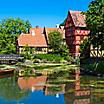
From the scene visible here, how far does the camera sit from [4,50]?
103 meters

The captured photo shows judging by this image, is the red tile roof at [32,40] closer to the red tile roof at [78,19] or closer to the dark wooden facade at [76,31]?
the dark wooden facade at [76,31]

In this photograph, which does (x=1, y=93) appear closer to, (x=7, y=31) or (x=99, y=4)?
(x=99, y=4)

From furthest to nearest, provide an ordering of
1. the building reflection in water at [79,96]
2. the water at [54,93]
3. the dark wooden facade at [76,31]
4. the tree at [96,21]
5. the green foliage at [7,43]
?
the green foliage at [7,43], the dark wooden facade at [76,31], the tree at [96,21], the water at [54,93], the building reflection in water at [79,96]

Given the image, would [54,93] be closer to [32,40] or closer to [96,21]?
[96,21]

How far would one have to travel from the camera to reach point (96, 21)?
57062 mm

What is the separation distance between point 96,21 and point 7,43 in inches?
2039

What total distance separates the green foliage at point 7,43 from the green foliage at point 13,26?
2152 millimetres

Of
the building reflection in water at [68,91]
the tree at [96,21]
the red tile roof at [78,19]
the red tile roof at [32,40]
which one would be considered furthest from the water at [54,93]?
the red tile roof at [32,40]

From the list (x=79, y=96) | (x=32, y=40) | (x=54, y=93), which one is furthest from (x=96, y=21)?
(x=32, y=40)

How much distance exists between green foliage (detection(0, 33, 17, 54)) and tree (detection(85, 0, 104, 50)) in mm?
45320

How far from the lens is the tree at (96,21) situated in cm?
5716

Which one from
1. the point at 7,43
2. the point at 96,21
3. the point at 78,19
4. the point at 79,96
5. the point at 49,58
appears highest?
the point at 78,19

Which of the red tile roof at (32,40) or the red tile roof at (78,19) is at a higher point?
the red tile roof at (78,19)

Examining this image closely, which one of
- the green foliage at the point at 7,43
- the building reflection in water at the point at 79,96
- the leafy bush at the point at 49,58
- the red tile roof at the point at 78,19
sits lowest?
the building reflection in water at the point at 79,96
